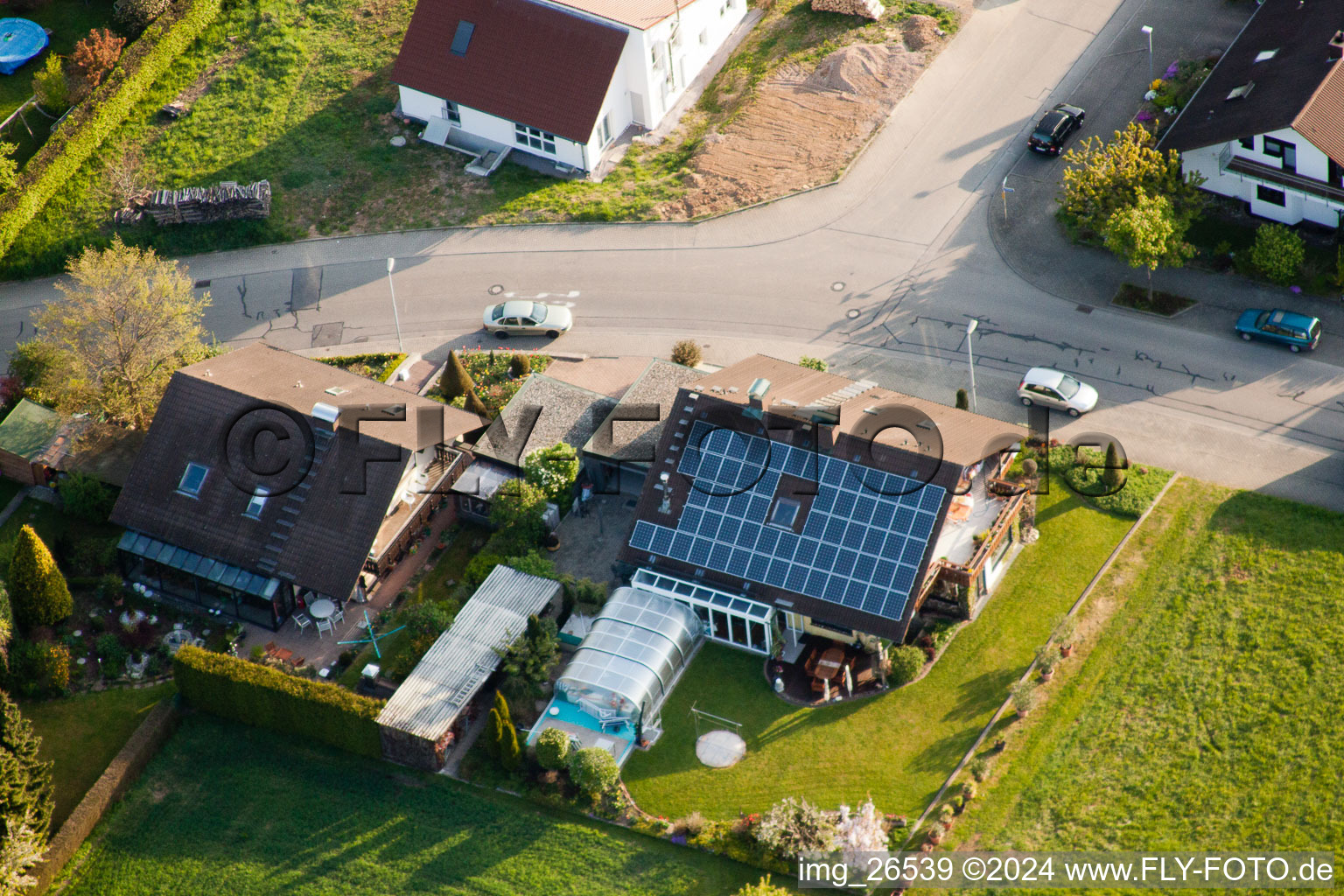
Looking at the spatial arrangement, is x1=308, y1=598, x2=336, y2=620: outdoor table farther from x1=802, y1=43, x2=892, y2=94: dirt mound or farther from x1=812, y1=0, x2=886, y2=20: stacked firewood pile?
x1=812, y1=0, x2=886, y2=20: stacked firewood pile

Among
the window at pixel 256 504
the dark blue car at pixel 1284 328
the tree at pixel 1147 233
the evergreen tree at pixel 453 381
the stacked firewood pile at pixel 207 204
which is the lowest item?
the window at pixel 256 504

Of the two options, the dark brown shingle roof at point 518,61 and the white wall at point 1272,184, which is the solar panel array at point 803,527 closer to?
Result: the dark brown shingle roof at point 518,61

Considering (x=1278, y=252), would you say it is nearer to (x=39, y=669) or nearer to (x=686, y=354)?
(x=686, y=354)

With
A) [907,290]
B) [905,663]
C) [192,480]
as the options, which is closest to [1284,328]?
[907,290]

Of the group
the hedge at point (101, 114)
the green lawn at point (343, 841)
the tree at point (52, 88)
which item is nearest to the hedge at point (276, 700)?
the green lawn at point (343, 841)

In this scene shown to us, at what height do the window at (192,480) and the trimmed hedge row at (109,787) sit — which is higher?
the window at (192,480)

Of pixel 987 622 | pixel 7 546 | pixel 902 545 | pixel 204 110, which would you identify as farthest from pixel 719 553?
pixel 204 110

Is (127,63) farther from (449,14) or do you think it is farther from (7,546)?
(7,546)
